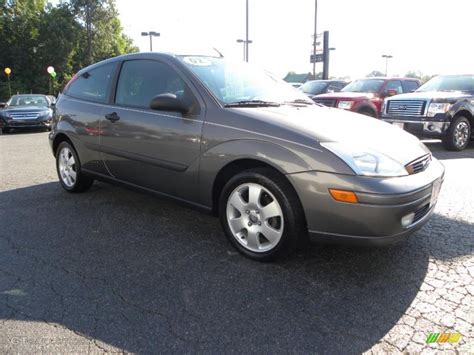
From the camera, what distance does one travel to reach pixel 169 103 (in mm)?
3307

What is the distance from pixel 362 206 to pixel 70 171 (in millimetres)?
3683

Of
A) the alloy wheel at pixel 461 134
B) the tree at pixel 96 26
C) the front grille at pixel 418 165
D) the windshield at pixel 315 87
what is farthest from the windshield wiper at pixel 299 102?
the tree at pixel 96 26

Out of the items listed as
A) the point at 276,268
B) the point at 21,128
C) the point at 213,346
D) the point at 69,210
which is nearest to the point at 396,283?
the point at 276,268

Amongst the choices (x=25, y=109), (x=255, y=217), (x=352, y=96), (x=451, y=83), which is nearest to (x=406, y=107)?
(x=451, y=83)

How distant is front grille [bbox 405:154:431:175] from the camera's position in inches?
113

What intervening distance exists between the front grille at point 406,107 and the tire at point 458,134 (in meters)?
0.68

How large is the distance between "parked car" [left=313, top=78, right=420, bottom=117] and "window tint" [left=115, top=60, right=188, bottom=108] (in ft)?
24.3

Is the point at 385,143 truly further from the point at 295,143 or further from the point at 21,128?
the point at 21,128

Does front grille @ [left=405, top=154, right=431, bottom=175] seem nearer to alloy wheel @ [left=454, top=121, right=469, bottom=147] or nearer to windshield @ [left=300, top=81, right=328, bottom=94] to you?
alloy wheel @ [left=454, top=121, right=469, bottom=147]

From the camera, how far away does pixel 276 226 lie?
301cm

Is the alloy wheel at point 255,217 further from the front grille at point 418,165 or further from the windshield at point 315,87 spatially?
the windshield at point 315,87

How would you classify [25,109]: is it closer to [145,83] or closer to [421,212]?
[145,83]

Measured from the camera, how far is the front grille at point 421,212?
283 centimetres

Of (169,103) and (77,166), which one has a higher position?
(169,103)
